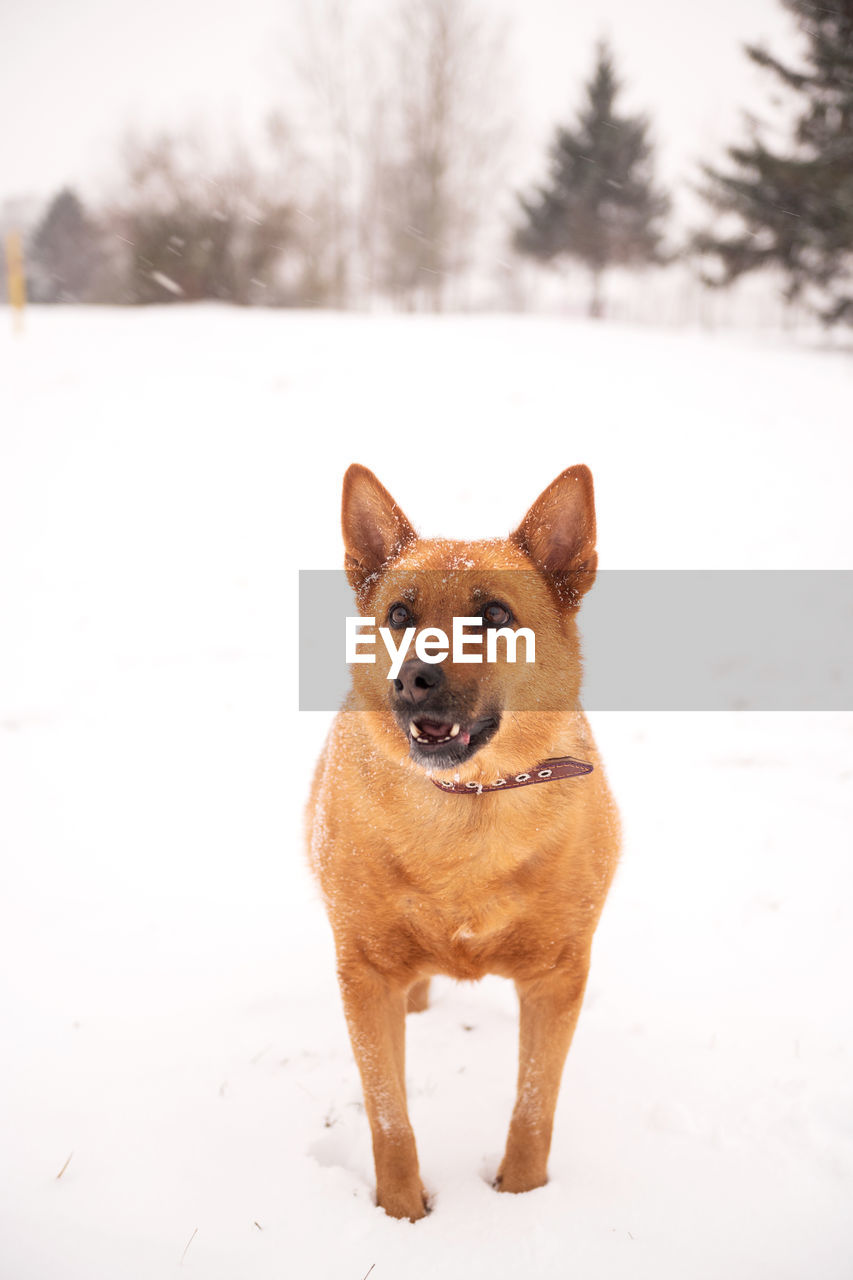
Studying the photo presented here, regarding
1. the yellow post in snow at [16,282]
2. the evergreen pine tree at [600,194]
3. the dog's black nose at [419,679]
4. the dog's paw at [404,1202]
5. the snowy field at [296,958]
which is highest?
the evergreen pine tree at [600,194]

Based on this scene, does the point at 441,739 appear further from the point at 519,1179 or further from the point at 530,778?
the point at 519,1179

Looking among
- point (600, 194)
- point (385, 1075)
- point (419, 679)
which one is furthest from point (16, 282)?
point (600, 194)

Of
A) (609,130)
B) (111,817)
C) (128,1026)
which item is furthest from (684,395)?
(609,130)

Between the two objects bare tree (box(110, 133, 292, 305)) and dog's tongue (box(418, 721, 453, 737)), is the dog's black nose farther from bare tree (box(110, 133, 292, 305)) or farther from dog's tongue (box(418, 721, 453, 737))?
bare tree (box(110, 133, 292, 305))

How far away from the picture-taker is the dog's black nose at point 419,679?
5.92 feet

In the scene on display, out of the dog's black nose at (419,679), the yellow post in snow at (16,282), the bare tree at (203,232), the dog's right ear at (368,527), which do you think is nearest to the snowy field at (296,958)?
the dog's black nose at (419,679)

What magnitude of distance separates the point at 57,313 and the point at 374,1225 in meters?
16.9

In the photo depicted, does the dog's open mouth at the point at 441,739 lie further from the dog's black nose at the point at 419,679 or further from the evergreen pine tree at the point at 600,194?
the evergreen pine tree at the point at 600,194

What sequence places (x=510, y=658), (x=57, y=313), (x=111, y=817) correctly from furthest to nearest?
(x=57, y=313) < (x=111, y=817) < (x=510, y=658)

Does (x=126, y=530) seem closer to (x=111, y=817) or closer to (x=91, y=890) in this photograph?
(x=111, y=817)

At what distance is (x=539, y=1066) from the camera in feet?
7.00

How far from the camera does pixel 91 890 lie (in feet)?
12.3

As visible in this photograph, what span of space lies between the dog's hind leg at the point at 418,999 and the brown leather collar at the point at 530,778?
130 centimetres

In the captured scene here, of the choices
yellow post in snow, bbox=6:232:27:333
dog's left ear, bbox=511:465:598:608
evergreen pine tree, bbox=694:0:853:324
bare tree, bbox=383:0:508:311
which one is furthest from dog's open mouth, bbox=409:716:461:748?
bare tree, bbox=383:0:508:311
